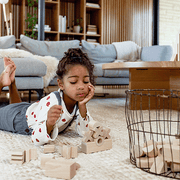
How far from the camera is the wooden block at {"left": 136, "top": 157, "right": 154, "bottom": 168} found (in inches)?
27.5

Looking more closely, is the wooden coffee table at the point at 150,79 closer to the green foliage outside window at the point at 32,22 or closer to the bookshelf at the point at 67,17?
the green foliage outside window at the point at 32,22

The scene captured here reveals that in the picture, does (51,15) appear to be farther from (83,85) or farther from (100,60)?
(83,85)

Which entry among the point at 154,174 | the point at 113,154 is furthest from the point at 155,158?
the point at 113,154

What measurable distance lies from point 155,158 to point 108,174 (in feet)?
0.46

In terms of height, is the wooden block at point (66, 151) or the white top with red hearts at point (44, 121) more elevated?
the white top with red hearts at point (44, 121)

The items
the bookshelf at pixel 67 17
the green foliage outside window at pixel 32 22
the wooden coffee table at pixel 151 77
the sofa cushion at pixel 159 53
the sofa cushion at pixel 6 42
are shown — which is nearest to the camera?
the wooden coffee table at pixel 151 77

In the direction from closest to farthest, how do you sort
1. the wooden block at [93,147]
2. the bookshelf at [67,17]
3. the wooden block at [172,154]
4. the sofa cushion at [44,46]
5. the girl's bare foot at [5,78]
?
1. the wooden block at [172,154]
2. the wooden block at [93,147]
3. the girl's bare foot at [5,78]
4. the sofa cushion at [44,46]
5. the bookshelf at [67,17]

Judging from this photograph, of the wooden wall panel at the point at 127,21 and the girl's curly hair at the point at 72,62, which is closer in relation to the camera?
the girl's curly hair at the point at 72,62

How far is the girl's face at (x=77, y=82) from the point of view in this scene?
985 mm

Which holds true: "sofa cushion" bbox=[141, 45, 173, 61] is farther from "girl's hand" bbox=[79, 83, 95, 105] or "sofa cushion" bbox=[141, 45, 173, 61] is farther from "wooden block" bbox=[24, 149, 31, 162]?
"wooden block" bbox=[24, 149, 31, 162]

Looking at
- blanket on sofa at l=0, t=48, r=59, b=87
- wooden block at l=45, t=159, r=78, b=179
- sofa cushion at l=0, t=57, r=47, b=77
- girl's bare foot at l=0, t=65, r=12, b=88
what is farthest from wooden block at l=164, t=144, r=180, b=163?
blanket on sofa at l=0, t=48, r=59, b=87

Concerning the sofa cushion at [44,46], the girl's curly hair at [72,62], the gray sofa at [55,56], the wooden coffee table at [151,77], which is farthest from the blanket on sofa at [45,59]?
the girl's curly hair at [72,62]

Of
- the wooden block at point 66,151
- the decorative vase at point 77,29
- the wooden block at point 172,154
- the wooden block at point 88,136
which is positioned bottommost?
the wooden block at point 66,151

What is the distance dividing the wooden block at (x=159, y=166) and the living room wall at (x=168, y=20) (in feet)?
16.4
